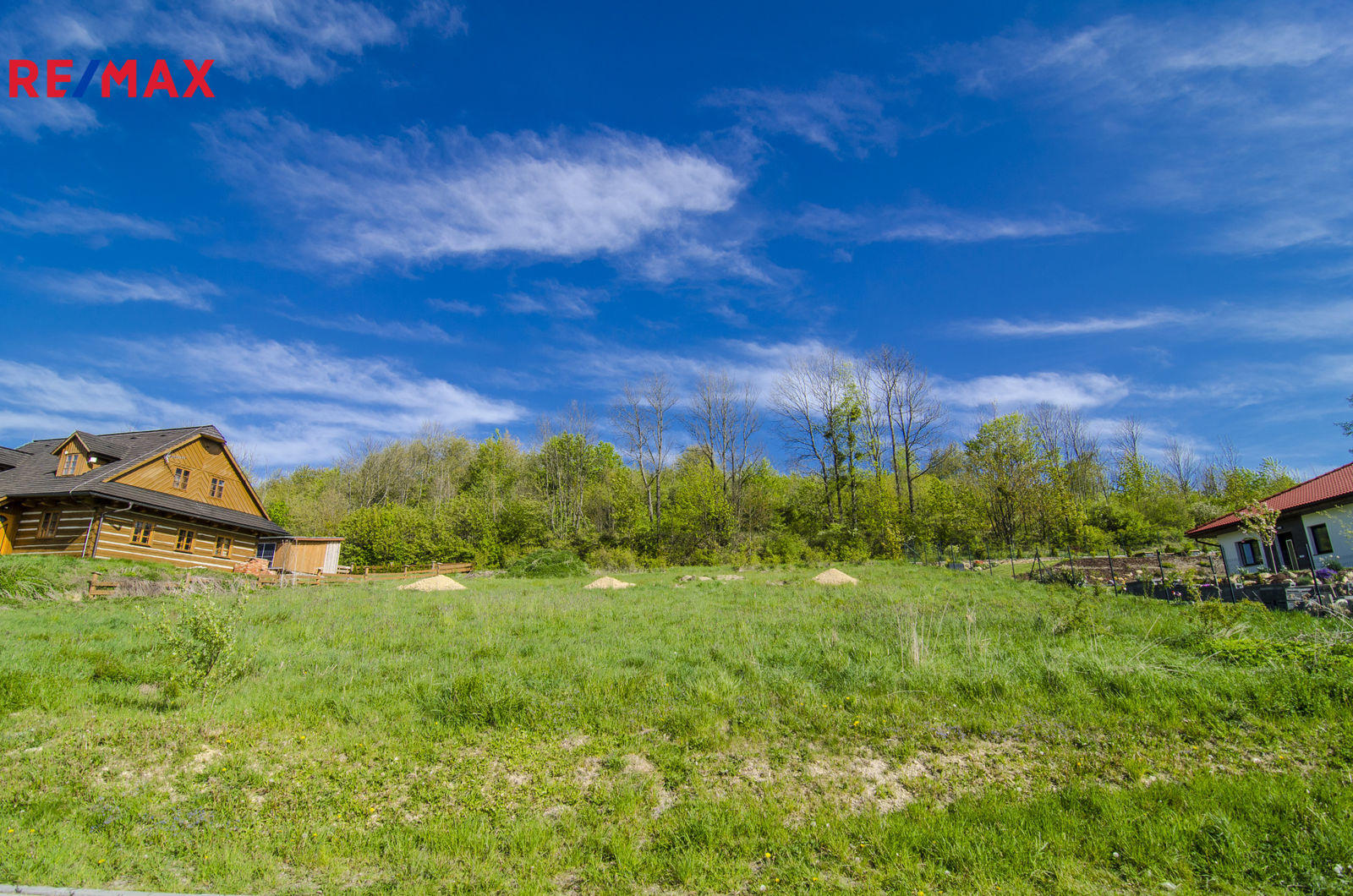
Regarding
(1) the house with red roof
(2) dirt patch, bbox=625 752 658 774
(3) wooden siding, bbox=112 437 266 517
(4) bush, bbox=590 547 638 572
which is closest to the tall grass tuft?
(3) wooden siding, bbox=112 437 266 517

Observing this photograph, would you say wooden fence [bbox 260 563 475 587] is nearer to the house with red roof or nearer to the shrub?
the shrub

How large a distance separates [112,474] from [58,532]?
265 centimetres

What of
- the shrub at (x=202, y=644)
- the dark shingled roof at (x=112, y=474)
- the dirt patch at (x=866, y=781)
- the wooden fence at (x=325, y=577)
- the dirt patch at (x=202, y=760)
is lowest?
the dirt patch at (x=866, y=781)

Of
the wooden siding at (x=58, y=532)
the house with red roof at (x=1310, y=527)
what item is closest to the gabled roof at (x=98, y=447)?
the wooden siding at (x=58, y=532)

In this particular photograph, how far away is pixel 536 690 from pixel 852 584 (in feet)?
44.4

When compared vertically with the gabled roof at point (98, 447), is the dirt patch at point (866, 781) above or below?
below

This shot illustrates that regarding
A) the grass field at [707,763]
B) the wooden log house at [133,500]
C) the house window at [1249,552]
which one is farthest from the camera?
the house window at [1249,552]

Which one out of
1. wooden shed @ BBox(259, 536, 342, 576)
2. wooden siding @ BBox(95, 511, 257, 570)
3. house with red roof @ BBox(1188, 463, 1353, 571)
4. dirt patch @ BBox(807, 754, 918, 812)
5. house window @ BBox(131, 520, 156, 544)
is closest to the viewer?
dirt patch @ BBox(807, 754, 918, 812)

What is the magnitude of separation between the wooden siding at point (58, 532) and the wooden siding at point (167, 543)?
0.66 m

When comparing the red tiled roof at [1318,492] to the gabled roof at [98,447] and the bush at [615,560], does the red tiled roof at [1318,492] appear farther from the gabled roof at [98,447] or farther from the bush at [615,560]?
the gabled roof at [98,447]

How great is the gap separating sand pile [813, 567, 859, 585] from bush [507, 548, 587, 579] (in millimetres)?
12865

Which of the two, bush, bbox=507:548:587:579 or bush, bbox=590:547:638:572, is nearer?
bush, bbox=507:548:587:579

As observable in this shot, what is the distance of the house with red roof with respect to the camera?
67.6 ft

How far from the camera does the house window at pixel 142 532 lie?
79.0ft
